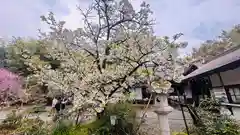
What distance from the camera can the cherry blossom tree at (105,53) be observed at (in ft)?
12.5

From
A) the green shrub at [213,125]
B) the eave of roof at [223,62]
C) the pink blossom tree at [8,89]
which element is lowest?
the green shrub at [213,125]

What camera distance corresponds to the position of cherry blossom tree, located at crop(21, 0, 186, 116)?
3818mm

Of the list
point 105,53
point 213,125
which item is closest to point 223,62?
point 213,125

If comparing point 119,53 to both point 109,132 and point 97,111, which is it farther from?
point 109,132

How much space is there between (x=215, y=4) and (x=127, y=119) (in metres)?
5.51

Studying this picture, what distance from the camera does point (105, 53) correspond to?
493 centimetres

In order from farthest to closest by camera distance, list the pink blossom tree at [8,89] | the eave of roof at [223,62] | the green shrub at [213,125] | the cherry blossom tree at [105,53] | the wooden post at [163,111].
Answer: the pink blossom tree at [8,89] → the eave of roof at [223,62] → the cherry blossom tree at [105,53] → the green shrub at [213,125] → the wooden post at [163,111]

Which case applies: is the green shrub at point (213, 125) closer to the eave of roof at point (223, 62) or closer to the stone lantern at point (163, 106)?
the stone lantern at point (163, 106)

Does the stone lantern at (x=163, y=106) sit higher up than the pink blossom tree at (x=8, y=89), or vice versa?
the pink blossom tree at (x=8, y=89)

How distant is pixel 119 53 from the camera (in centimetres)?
429

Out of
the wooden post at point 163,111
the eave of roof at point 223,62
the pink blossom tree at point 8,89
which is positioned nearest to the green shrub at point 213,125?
the wooden post at point 163,111

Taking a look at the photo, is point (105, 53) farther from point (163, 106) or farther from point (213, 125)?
point (213, 125)

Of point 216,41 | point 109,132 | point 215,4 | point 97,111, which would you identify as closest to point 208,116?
point 109,132

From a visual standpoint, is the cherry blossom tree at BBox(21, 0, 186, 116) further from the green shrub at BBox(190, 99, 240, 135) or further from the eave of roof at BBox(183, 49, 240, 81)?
the eave of roof at BBox(183, 49, 240, 81)
